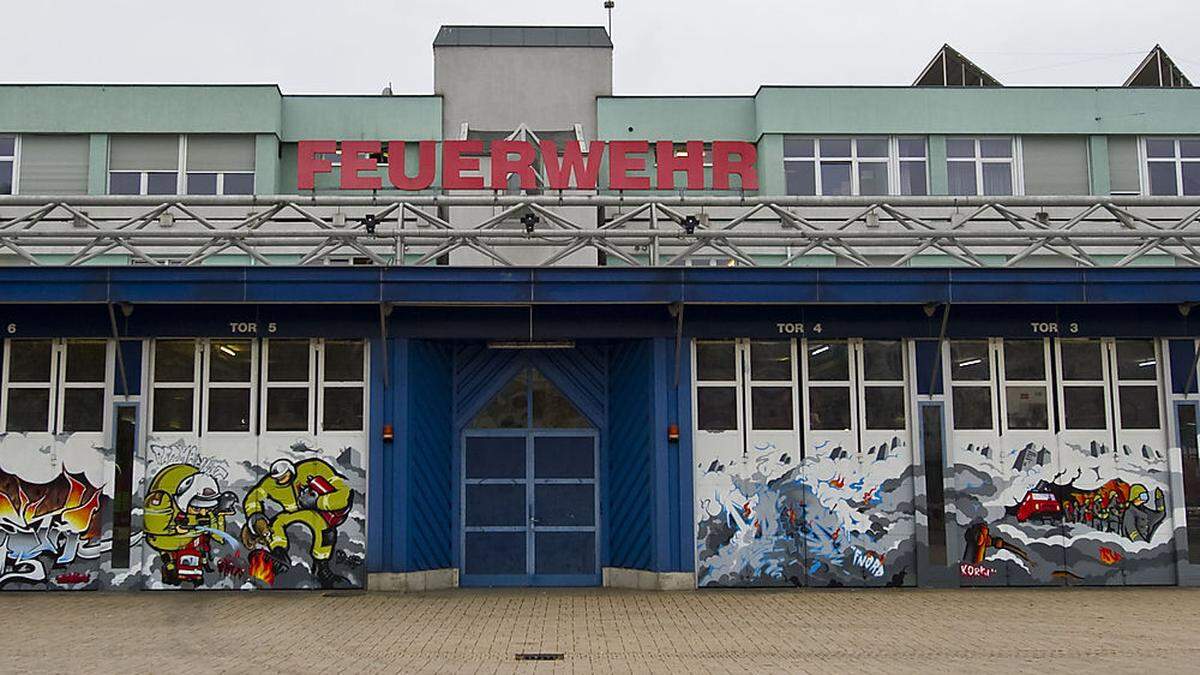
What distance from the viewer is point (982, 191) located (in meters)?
27.8

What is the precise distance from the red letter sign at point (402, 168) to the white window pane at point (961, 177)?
1308cm

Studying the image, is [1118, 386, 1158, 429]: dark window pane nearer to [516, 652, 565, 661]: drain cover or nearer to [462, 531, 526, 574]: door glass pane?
[462, 531, 526, 574]: door glass pane

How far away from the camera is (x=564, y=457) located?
18.6 m

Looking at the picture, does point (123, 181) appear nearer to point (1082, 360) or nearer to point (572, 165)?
point (572, 165)

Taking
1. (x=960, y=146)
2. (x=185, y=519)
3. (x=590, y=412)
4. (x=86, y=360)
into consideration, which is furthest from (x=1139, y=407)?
(x=86, y=360)

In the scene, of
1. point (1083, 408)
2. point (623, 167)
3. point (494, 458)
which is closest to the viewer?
point (1083, 408)

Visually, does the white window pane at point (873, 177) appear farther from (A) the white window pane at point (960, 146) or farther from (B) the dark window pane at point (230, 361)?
(B) the dark window pane at point (230, 361)

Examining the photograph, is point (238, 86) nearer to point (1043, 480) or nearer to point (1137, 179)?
point (1043, 480)

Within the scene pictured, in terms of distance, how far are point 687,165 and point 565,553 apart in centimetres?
686

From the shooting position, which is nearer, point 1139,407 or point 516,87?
point 1139,407

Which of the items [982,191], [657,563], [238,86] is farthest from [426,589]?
[982,191]

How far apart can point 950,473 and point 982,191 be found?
38.8ft

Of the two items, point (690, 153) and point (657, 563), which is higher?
point (690, 153)

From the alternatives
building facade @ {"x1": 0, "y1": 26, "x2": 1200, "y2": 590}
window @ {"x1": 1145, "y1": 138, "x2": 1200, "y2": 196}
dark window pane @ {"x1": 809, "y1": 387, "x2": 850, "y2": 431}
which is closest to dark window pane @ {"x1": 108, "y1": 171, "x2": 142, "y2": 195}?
building facade @ {"x1": 0, "y1": 26, "x2": 1200, "y2": 590}
